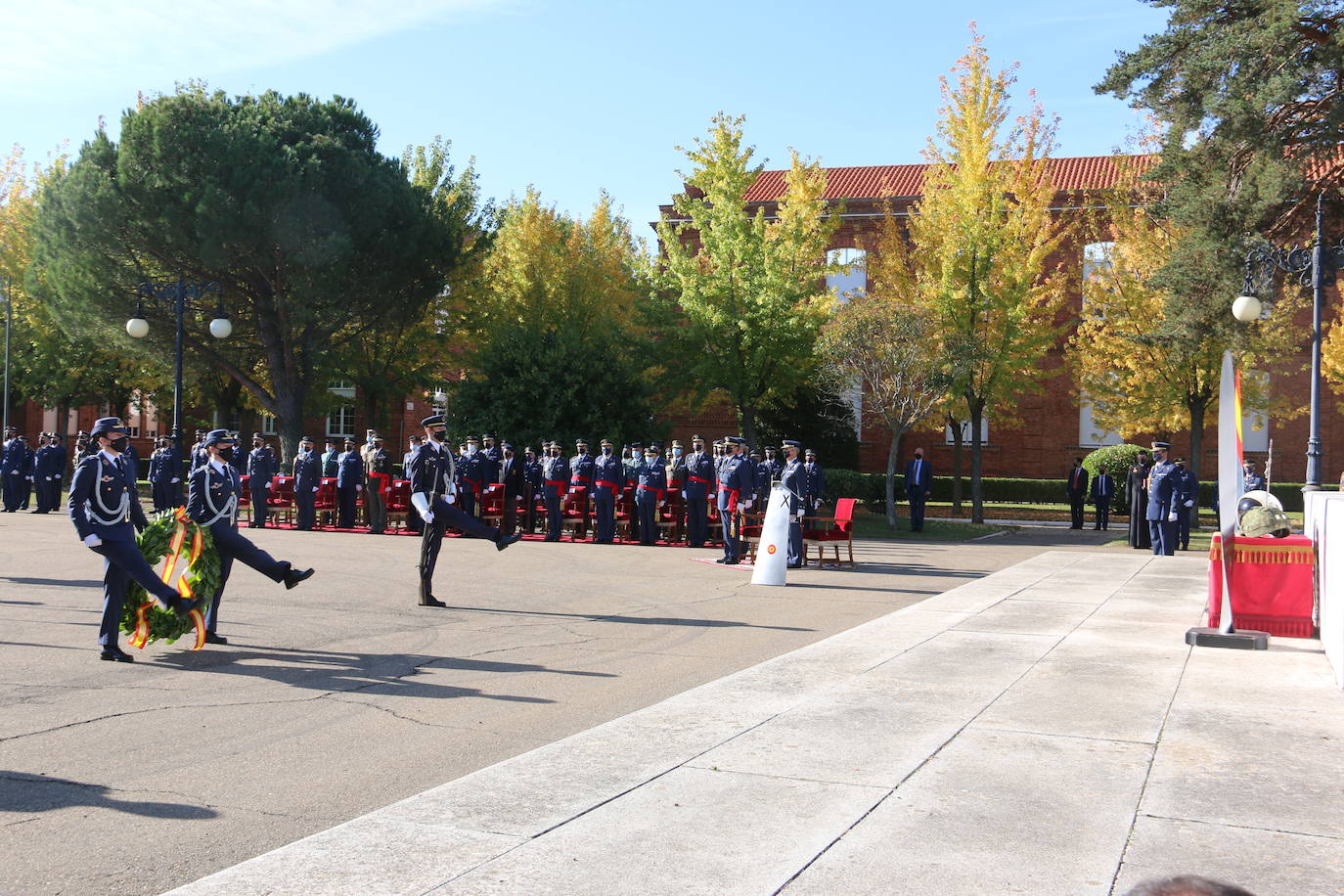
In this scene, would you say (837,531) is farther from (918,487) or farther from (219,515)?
(219,515)

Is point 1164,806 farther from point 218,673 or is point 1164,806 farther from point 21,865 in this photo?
point 218,673

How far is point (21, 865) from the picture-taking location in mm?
4387

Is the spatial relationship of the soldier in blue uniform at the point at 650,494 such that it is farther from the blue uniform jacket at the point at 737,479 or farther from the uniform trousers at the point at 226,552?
the uniform trousers at the point at 226,552

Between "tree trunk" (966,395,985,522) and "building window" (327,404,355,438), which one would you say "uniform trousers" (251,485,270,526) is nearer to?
"tree trunk" (966,395,985,522)

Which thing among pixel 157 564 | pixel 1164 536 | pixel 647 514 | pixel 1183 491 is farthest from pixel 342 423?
pixel 157 564

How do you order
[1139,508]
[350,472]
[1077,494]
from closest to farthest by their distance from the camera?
[1139,508]
[350,472]
[1077,494]

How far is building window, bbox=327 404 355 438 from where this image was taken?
56.8m

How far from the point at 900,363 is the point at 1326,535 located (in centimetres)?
1751

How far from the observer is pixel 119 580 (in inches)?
346

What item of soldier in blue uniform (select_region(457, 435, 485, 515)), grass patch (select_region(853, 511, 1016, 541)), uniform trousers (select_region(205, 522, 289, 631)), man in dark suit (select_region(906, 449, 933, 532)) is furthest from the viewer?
man in dark suit (select_region(906, 449, 933, 532))

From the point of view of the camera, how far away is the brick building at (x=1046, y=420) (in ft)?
137

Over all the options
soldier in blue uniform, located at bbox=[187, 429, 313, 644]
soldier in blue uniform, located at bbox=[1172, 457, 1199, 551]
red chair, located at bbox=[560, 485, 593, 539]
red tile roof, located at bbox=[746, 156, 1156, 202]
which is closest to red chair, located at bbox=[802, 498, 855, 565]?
soldier in blue uniform, located at bbox=[1172, 457, 1199, 551]

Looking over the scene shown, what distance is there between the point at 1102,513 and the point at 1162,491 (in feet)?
31.6

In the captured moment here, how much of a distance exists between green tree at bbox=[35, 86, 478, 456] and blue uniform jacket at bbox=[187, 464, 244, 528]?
72.4 ft
